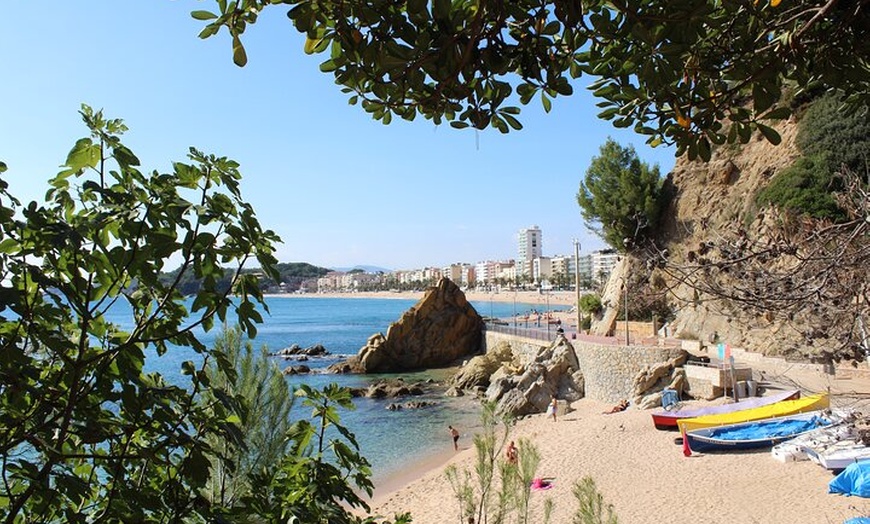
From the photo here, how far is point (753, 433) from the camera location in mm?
14539

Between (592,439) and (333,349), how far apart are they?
39956mm

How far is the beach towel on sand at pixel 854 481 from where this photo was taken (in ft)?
34.1

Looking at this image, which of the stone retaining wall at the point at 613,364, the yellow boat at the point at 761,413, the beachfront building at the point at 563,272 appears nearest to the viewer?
the yellow boat at the point at 761,413

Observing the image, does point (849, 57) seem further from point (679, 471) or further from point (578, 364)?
point (578, 364)

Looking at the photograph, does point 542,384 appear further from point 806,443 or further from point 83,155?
point 83,155

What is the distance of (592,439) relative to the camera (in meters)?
17.6

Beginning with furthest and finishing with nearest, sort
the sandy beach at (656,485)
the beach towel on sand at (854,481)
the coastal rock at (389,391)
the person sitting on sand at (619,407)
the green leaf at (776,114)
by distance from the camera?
the coastal rock at (389,391) < the person sitting on sand at (619,407) < the sandy beach at (656,485) < the beach towel on sand at (854,481) < the green leaf at (776,114)

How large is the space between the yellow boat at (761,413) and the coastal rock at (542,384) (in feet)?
27.2

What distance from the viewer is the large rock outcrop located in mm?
38438

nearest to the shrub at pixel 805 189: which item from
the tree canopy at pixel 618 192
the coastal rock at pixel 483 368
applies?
the tree canopy at pixel 618 192

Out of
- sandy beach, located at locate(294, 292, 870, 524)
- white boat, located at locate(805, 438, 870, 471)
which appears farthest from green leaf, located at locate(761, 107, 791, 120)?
white boat, located at locate(805, 438, 870, 471)

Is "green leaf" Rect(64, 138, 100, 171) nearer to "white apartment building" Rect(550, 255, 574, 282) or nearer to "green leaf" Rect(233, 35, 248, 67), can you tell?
"green leaf" Rect(233, 35, 248, 67)

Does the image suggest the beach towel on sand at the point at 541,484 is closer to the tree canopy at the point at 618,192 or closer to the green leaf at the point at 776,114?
the green leaf at the point at 776,114

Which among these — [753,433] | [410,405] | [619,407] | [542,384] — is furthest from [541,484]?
[410,405]
